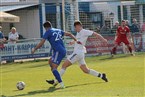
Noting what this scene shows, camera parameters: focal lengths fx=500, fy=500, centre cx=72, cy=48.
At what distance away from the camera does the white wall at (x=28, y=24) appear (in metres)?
34.2

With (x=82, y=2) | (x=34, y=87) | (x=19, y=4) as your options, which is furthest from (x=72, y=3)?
(x=34, y=87)

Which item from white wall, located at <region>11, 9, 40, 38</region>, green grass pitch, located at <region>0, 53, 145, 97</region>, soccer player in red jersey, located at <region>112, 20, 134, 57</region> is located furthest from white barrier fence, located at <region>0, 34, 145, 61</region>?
green grass pitch, located at <region>0, 53, 145, 97</region>

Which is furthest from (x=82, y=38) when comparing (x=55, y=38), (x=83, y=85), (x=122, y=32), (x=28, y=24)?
(x=28, y=24)

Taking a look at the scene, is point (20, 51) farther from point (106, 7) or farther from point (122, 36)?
point (106, 7)

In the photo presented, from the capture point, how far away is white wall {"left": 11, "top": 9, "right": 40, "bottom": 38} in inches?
1347

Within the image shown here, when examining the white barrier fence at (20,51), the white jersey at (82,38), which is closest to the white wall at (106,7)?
the white barrier fence at (20,51)

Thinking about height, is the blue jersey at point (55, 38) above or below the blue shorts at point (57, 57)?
above

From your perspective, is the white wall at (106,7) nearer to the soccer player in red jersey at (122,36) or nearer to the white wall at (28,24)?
the white wall at (28,24)

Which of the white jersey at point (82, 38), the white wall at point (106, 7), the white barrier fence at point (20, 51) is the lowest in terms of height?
the white barrier fence at point (20, 51)

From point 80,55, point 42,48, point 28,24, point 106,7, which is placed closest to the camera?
point 80,55

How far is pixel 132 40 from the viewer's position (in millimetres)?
28109

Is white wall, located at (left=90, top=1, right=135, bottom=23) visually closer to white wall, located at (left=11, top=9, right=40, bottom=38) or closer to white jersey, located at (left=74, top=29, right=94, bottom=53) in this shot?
white wall, located at (left=11, top=9, right=40, bottom=38)

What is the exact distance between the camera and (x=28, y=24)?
35.8 meters

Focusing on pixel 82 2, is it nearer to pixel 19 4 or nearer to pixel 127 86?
pixel 19 4
